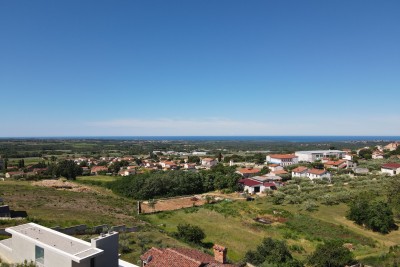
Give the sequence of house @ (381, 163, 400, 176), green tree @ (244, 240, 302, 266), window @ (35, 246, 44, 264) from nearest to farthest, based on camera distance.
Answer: window @ (35, 246, 44, 264) < green tree @ (244, 240, 302, 266) < house @ (381, 163, 400, 176)

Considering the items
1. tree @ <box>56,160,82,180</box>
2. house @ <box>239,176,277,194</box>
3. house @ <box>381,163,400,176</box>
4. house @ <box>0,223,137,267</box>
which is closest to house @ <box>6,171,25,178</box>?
tree @ <box>56,160,82,180</box>

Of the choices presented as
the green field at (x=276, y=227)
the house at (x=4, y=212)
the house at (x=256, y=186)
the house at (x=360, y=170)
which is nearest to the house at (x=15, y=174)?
the green field at (x=276, y=227)

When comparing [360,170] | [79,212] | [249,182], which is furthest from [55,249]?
[360,170]

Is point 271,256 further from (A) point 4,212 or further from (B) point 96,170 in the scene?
(B) point 96,170

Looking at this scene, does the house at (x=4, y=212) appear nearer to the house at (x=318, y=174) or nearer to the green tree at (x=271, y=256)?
the green tree at (x=271, y=256)

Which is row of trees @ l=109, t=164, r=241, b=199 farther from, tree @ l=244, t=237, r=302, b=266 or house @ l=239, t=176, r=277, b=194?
tree @ l=244, t=237, r=302, b=266

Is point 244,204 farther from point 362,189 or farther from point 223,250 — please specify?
point 223,250
